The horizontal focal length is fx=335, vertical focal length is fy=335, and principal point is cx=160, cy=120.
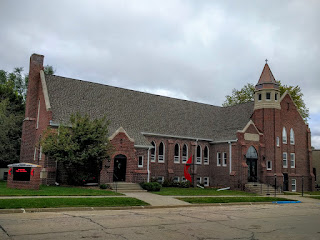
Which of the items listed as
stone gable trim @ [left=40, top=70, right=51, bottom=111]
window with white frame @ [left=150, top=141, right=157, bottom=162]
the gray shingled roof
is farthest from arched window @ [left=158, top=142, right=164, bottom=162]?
stone gable trim @ [left=40, top=70, right=51, bottom=111]

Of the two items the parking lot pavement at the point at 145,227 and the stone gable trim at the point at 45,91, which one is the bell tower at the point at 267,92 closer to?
the stone gable trim at the point at 45,91

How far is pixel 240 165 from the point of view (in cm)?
3253

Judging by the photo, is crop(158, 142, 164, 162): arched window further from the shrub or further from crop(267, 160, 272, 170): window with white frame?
crop(267, 160, 272, 170): window with white frame

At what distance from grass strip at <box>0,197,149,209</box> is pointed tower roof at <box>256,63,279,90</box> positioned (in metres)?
22.7

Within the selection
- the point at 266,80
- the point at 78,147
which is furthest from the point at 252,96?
the point at 78,147

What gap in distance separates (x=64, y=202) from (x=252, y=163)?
23119 millimetres

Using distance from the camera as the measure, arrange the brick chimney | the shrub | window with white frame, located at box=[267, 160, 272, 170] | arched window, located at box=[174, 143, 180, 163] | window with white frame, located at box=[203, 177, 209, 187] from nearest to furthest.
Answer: the shrub → the brick chimney → arched window, located at box=[174, 143, 180, 163] → window with white frame, located at box=[267, 160, 272, 170] → window with white frame, located at box=[203, 177, 209, 187]

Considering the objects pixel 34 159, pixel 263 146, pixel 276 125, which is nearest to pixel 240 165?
pixel 263 146

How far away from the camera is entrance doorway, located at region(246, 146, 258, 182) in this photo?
33.9 m

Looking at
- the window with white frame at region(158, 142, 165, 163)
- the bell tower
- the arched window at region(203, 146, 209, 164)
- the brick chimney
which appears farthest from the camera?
the arched window at region(203, 146, 209, 164)

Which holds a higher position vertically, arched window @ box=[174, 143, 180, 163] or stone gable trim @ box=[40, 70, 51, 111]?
stone gable trim @ box=[40, 70, 51, 111]

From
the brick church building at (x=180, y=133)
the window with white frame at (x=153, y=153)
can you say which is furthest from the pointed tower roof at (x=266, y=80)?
the window with white frame at (x=153, y=153)

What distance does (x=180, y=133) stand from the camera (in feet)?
114

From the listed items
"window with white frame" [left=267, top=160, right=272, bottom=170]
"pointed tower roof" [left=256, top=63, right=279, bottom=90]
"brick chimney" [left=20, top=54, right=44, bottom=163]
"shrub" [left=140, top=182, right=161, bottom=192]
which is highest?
"pointed tower roof" [left=256, top=63, right=279, bottom=90]
